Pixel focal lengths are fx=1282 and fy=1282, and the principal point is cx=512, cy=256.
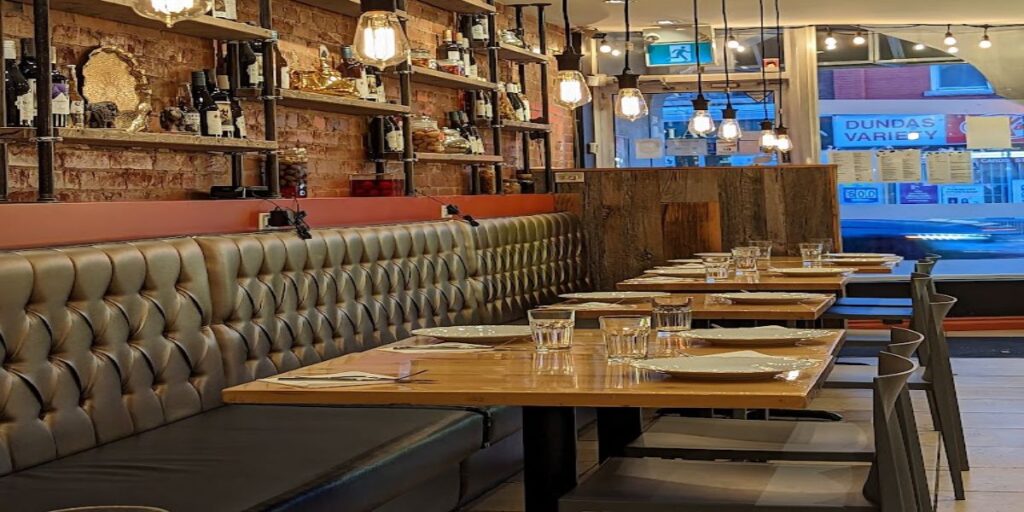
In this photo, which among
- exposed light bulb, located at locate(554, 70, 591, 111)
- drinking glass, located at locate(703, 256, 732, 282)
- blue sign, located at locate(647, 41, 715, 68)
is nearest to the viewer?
drinking glass, located at locate(703, 256, 732, 282)

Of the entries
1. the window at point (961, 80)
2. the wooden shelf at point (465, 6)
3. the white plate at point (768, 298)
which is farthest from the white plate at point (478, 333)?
the window at point (961, 80)

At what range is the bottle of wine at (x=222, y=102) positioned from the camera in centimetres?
511

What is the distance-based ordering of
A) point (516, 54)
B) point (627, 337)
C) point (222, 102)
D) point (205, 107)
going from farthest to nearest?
point (516, 54) < point (222, 102) < point (205, 107) < point (627, 337)

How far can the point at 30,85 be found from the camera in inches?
161

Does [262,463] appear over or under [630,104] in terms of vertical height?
under

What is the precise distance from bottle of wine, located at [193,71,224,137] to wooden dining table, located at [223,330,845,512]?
7.18 ft

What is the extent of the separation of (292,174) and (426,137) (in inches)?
65.2

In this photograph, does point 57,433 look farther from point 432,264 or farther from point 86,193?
point 432,264

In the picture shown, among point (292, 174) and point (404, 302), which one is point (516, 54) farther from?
point (404, 302)

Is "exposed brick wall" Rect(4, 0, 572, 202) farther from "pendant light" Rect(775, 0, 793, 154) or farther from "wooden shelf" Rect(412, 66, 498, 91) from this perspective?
"pendant light" Rect(775, 0, 793, 154)

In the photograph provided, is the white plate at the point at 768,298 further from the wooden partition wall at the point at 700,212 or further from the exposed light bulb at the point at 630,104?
the wooden partition wall at the point at 700,212

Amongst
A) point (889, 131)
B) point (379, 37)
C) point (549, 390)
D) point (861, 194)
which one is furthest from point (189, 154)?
point (889, 131)

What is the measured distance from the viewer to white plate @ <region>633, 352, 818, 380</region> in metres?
2.44

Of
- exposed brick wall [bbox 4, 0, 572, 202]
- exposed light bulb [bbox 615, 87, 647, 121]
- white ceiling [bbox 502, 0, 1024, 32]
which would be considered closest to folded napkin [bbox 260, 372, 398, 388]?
exposed brick wall [bbox 4, 0, 572, 202]
